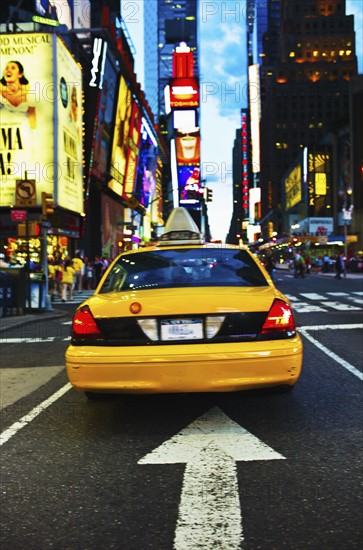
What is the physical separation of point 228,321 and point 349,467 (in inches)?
56.7

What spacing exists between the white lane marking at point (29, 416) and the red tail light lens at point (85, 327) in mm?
1004

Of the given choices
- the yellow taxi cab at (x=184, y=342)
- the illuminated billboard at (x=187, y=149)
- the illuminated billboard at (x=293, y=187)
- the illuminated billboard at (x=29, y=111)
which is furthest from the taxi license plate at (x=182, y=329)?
the illuminated billboard at (x=187, y=149)

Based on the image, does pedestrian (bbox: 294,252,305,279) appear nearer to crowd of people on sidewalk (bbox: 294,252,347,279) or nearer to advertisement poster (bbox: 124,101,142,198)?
crowd of people on sidewalk (bbox: 294,252,347,279)

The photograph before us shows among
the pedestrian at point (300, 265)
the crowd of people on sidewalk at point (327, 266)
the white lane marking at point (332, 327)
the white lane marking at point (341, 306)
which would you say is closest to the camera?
the white lane marking at point (332, 327)

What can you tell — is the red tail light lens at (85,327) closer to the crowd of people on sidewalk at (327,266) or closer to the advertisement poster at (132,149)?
the crowd of people on sidewalk at (327,266)

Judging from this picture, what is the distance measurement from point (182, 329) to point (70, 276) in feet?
54.3

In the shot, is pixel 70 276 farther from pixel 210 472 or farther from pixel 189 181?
pixel 189 181

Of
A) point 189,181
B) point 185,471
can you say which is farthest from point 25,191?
point 189,181

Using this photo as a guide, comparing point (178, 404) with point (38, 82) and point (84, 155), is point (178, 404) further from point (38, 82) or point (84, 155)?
point (84, 155)

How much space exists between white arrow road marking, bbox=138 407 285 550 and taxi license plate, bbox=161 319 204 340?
834 millimetres

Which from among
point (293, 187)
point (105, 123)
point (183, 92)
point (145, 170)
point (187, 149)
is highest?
point (183, 92)

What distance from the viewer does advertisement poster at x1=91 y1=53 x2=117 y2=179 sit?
40.7 meters

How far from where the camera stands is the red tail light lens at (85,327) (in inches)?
194

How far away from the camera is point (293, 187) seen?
122375mm
